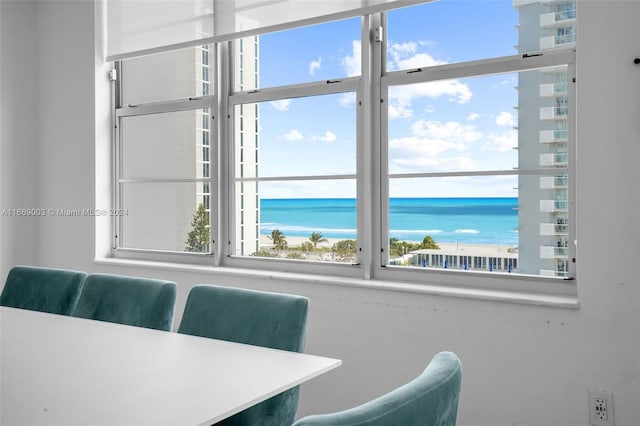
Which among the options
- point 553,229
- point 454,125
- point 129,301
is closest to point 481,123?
point 454,125

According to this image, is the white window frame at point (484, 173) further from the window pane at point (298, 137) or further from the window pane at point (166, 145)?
the window pane at point (166, 145)

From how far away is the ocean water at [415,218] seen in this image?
8.78 ft

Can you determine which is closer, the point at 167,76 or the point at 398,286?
the point at 398,286

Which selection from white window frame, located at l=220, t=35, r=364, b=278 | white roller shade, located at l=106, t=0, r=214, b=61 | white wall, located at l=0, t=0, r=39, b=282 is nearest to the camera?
white window frame, located at l=220, t=35, r=364, b=278

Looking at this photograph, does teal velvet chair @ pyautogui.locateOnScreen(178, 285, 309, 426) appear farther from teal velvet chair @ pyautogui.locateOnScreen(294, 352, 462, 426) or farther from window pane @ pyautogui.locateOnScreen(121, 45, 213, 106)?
window pane @ pyautogui.locateOnScreen(121, 45, 213, 106)

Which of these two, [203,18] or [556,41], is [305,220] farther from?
[556,41]

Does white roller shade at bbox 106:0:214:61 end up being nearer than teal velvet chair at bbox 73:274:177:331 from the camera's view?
No

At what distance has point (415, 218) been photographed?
115 inches

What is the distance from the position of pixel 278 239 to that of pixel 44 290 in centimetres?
128

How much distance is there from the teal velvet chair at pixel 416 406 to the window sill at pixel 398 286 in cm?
155

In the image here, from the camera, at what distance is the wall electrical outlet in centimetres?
225

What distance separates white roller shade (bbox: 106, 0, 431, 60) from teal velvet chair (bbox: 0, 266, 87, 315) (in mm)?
1680

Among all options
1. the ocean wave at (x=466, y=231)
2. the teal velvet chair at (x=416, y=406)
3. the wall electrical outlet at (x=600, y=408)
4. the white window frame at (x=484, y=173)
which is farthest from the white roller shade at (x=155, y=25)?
the teal velvet chair at (x=416, y=406)

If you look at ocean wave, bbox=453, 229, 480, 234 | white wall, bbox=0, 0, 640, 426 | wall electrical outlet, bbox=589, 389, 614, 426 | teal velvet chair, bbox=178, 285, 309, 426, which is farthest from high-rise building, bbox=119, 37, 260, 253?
wall electrical outlet, bbox=589, 389, 614, 426
